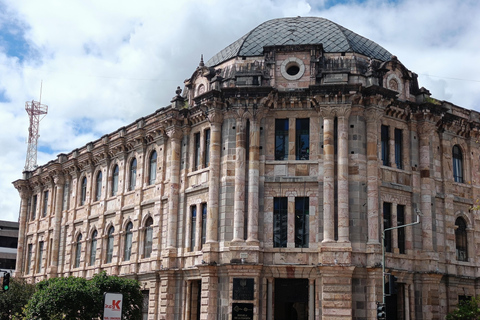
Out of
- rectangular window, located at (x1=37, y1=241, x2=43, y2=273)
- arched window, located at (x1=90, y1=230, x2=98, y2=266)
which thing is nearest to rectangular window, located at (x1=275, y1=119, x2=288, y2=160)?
arched window, located at (x1=90, y1=230, x2=98, y2=266)

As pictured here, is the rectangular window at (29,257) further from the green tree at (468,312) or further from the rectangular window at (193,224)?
the green tree at (468,312)

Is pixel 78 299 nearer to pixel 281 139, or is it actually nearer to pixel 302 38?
pixel 281 139

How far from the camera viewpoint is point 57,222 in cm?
5297

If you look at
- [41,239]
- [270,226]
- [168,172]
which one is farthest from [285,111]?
[41,239]

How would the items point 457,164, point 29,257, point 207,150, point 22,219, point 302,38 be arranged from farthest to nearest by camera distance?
point 22,219
point 29,257
point 457,164
point 302,38
point 207,150

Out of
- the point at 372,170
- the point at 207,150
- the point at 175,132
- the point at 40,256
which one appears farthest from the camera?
the point at 40,256

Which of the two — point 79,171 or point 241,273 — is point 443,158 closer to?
point 241,273

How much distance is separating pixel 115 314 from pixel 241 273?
1155 cm

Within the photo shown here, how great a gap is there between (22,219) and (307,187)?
33.6 metres

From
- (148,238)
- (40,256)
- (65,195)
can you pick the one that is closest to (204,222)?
(148,238)

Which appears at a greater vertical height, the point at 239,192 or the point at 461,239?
the point at 239,192

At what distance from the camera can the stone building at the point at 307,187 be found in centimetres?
3366

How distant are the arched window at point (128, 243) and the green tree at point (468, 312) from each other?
1989 cm

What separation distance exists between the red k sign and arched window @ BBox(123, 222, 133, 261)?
67.3 feet
